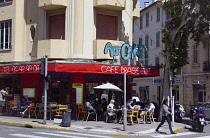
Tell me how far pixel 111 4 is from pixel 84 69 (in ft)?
16.2

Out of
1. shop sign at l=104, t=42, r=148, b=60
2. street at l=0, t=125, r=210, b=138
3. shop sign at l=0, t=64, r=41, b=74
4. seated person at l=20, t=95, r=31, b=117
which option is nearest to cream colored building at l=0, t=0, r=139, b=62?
shop sign at l=104, t=42, r=148, b=60

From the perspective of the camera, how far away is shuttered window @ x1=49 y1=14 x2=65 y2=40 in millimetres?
22828

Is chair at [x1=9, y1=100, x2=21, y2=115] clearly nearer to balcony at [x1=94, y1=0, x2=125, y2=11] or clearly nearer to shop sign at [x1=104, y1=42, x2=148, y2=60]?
shop sign at [x1=104, y1=42, x2=148, y2=60]

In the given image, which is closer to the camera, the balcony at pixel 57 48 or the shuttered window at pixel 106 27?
the balcony at pixel 57 48

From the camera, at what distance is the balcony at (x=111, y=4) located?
73.4ft

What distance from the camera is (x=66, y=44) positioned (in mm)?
22156

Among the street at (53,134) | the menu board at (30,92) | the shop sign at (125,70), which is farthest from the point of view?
the menu board at (30,92)

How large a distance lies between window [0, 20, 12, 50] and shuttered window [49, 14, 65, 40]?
133 inches

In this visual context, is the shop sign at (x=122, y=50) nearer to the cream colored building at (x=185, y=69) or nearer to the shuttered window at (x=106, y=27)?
the shuttered window at (x=106, y=27)

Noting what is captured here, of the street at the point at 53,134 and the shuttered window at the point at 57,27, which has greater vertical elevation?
the shuttered window at the point at 57,27

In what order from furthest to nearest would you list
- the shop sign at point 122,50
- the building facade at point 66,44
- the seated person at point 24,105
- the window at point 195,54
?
1. the window at point 195,54
2. the building facade at point 66,44
3. the seated person at point 24,105
4. the shop sign at point 122,50

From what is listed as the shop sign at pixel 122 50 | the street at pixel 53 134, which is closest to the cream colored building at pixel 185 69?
the shop sign at pixel 122 50

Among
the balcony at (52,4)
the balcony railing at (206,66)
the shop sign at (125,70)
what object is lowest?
the shop sign at (125,70)

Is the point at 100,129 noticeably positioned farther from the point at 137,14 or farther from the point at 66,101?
the point at 137,14
